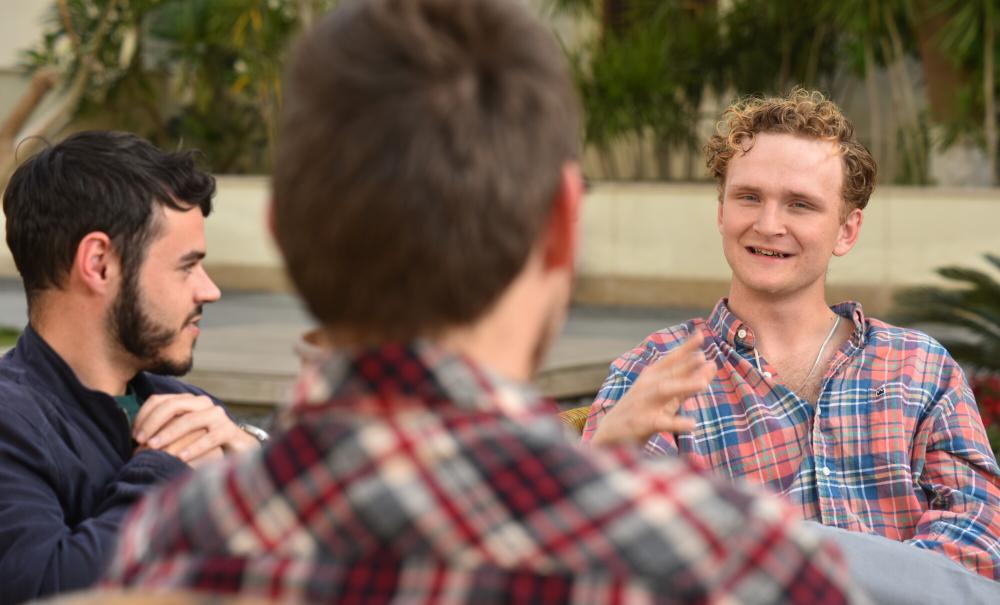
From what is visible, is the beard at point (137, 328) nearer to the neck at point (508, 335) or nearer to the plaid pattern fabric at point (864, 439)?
the plaid pattern fabric at point (864, 439)

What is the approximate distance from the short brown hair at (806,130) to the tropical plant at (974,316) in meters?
3.02

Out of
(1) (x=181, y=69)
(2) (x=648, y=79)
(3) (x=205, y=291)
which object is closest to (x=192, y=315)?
(3) (x=205, y=291)

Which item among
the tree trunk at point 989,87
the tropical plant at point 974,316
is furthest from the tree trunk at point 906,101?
the tropical plant at point 974,316

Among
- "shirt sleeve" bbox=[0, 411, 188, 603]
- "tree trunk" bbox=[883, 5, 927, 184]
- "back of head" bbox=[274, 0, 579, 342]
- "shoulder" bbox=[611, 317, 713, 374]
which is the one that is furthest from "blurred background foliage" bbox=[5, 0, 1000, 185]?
"back of head" bbox=[274, 0, 579, 342]

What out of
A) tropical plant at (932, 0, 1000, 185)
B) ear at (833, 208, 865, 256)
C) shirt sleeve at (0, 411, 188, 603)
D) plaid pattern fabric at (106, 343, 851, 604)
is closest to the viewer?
plaid pattern fabric at (106, 343, 851, 604)

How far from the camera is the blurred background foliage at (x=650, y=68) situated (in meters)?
12.5

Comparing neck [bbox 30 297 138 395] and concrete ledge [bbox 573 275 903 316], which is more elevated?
neck [bbox 30 297 138 395]

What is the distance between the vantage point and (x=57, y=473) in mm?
2188

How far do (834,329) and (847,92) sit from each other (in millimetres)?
11817

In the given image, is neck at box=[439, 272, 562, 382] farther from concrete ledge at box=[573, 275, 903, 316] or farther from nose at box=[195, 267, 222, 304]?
concrete ledge at box=[573, 275, 903, 316]

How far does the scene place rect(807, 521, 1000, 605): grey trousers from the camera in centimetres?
238

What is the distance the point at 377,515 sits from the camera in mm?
984

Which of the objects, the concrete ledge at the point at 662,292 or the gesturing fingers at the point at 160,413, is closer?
the gesturing fingers at the point at 160,413

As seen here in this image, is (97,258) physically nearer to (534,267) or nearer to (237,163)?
(534,267)
